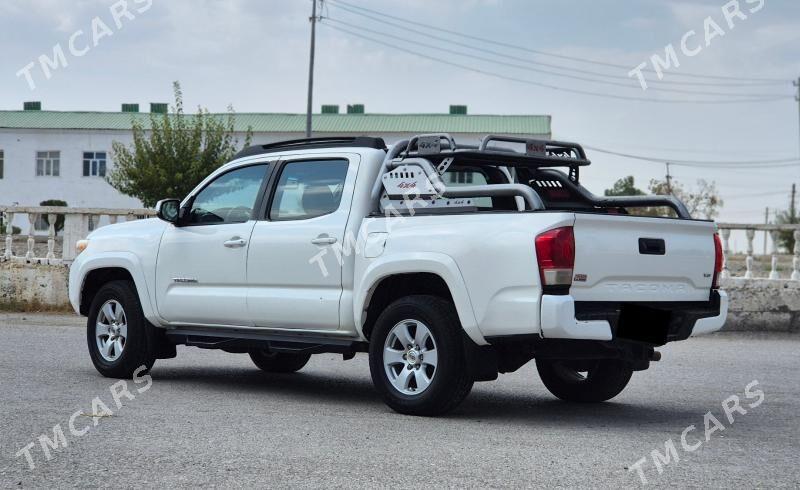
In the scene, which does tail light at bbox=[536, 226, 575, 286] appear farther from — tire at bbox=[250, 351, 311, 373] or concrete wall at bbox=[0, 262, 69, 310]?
concrete wall at bbox=[0, 262, 69, 310]

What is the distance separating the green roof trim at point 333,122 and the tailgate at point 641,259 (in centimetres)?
6078

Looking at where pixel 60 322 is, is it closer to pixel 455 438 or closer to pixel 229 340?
pixel 229 340

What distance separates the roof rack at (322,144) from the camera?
8.84m

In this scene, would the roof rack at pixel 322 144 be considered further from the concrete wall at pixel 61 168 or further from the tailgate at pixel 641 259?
the concrete wall at pixel 61 168

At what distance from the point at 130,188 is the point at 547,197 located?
174ft

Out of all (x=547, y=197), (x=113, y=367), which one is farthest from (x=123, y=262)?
(x=547, y=197)

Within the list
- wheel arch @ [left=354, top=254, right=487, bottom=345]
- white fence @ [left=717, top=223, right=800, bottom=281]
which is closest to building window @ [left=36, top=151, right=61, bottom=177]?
white fence @ [left=717, top=223, right=800, bottom=281]

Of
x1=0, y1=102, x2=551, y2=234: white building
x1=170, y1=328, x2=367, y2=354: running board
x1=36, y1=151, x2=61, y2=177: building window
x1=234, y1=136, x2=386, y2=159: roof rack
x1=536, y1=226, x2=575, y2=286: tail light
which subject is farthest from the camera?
x1=36, y1=151, x2=61, y2=177: building window

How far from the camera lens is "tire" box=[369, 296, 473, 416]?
300 inches

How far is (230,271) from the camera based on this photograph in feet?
30.1

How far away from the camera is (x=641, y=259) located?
7703 millimetres

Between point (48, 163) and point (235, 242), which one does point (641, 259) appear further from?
point (48, 163)
